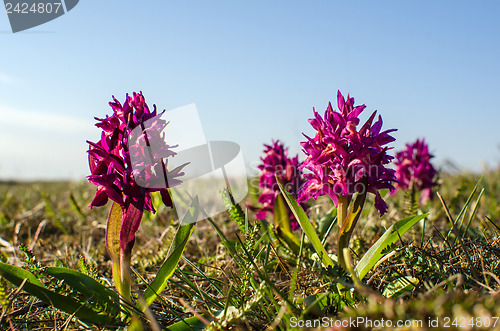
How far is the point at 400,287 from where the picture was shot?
202cm

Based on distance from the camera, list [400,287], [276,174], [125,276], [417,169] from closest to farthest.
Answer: [400,287] < [125,276] < [276,174] < [417,169]

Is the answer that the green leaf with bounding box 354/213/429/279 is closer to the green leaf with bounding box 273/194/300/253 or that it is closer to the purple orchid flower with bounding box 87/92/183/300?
the green leaf with bounding box 273/194/300/253

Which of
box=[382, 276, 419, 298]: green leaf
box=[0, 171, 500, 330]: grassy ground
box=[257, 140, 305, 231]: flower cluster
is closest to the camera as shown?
box=[0, 171, 500, 330]: grassy ground

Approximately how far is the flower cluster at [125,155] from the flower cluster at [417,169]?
12.9 feet

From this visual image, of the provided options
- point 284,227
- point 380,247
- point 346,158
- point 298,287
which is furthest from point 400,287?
point 284,227

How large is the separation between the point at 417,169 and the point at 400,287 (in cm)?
358

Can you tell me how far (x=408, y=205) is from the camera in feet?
11.0

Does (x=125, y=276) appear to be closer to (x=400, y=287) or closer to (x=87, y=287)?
(x=87, y=287)

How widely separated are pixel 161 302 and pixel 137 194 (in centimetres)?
63

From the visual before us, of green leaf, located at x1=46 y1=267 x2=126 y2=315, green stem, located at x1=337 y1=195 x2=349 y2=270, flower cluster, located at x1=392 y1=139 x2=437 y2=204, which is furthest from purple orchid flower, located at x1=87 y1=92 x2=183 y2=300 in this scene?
flower cluster, located at x1=392 y1=139 x2=437 y2=204

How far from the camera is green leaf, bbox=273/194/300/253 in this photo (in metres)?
3.07

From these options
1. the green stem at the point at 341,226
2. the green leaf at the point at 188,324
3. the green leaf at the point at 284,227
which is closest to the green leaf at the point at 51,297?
the green leaf at the point at 188,324

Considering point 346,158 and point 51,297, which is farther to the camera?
point 346,158

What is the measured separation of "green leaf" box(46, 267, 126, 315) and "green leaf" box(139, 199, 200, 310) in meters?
0.16
